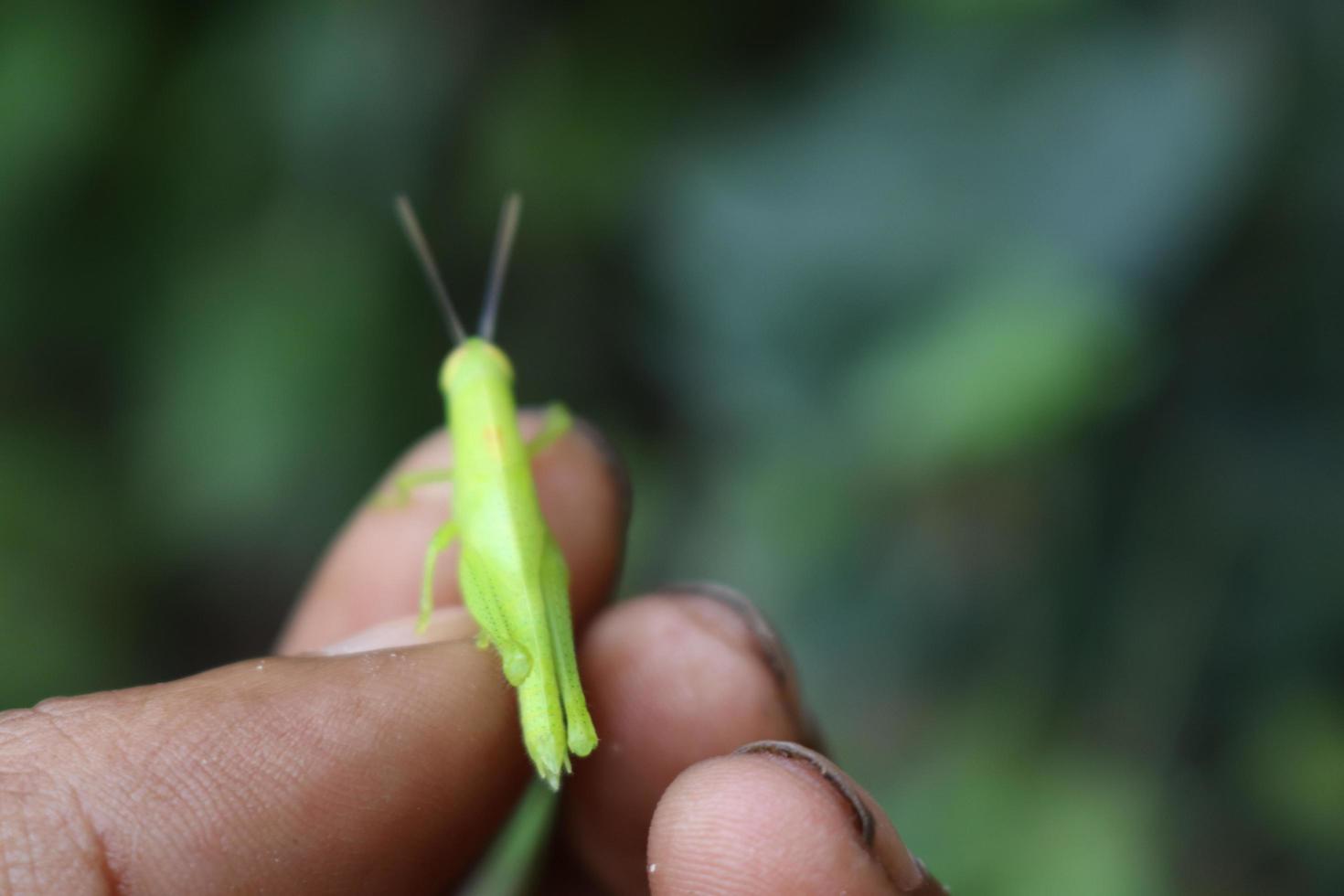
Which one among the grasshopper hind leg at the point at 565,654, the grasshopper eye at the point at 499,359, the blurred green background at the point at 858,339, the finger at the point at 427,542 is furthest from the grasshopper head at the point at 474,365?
the blurred green background at the point at 858,339

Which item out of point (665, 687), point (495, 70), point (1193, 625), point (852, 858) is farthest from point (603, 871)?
point (495, 70)

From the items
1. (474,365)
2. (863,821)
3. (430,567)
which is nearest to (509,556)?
(430,567)

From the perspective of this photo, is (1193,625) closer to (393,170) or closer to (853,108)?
(853,108)

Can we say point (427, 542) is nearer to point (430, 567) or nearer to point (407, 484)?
point (407, 484)

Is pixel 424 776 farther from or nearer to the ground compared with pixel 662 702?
farther from the ground

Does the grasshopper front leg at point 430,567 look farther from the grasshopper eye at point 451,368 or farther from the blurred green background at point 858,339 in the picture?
the blurred green background at point 858,339

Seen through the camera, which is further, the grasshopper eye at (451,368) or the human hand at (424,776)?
the grasshopper eye at (451,368)

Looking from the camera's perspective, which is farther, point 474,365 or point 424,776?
point 474,365
